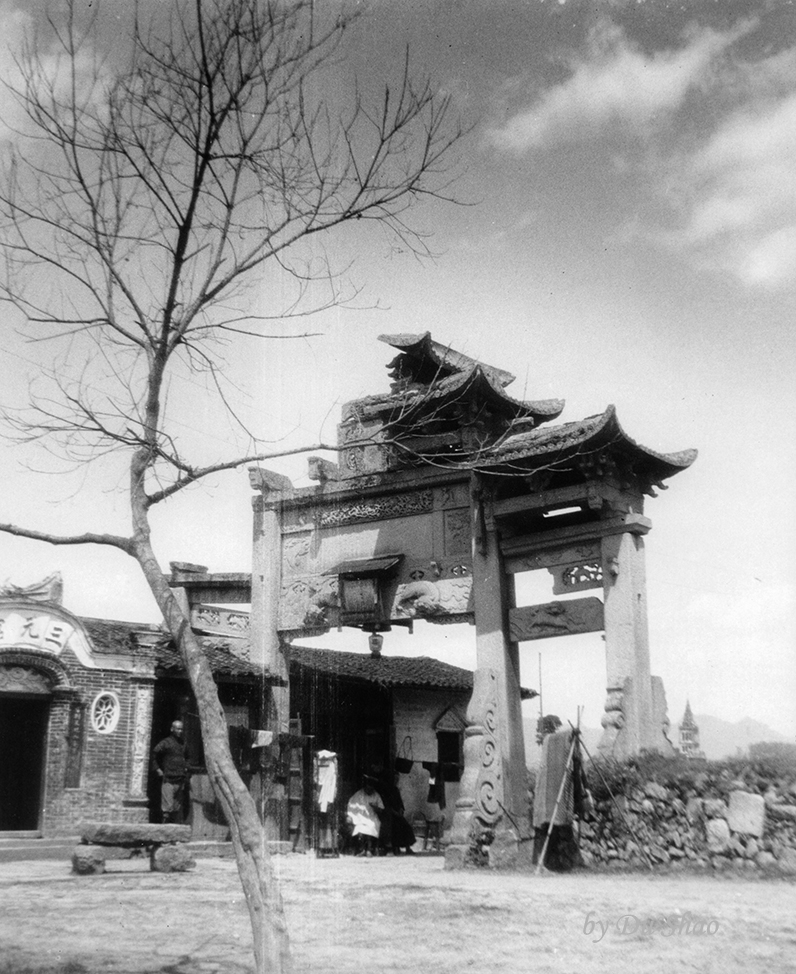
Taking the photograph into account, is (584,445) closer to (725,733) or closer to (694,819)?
(694,819)

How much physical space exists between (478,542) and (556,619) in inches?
58.1

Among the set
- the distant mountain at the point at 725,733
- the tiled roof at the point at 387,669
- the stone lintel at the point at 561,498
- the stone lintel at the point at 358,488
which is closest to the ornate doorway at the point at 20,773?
the tiled roof at the point at 387,669

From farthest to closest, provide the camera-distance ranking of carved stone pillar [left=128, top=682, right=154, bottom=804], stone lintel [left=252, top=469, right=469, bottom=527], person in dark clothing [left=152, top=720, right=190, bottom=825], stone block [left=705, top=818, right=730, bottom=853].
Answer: carved stone pillar [left=128, top=682, right=154, bottom=804] → person in dark clothing [left=152, top=720, right=190, bottom=825] → stone lintel [left=252, top=469, right=469, bottom=527] → stone block [left=705, top=818, right=730, bottom=853]

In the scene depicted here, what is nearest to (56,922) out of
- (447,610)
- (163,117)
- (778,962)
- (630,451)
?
(778,962)

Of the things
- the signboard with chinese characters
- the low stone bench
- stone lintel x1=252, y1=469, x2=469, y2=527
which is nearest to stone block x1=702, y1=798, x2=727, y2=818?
stone lintel x1=252, y1=469, x2=469, y2=527

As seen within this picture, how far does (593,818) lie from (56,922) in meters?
6.30

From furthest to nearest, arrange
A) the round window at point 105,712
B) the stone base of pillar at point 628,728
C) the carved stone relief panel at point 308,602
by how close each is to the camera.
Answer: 1. the round window at point 105,712
2. the carved stone relief panel at point 308,602
3. the stone base of pillar at point 628,728

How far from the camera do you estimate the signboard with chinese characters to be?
709 inches

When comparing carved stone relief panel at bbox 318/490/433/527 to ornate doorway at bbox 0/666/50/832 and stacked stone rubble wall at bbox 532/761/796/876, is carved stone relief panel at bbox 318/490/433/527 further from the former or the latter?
ornate doorway at bbox 0/666/50/832

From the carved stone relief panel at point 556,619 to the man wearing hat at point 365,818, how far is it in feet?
17.9

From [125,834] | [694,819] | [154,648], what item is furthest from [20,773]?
[694,819]

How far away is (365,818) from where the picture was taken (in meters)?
17.2

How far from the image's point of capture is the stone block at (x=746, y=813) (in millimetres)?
10516

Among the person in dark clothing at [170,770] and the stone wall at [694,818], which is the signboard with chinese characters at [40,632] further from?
the stone wall at [694,818]
